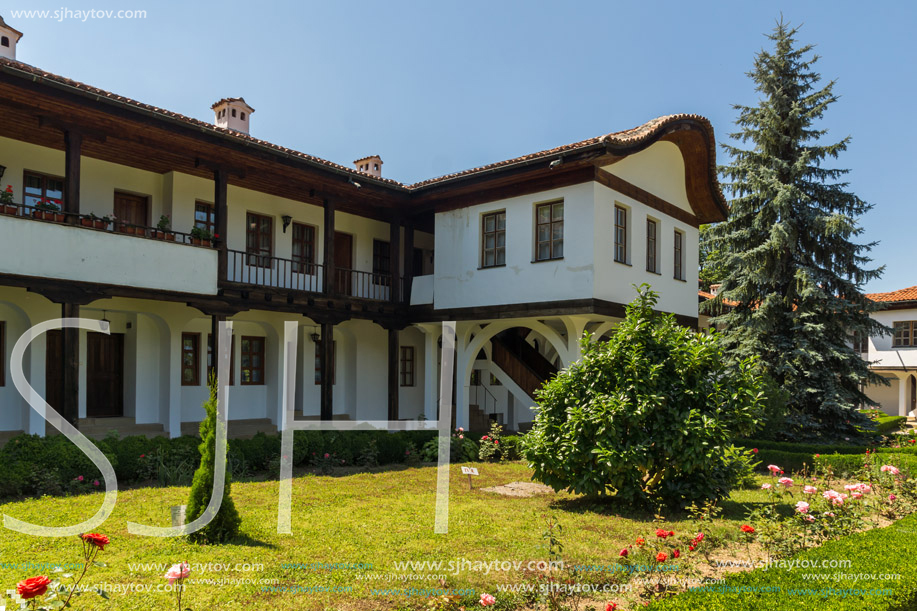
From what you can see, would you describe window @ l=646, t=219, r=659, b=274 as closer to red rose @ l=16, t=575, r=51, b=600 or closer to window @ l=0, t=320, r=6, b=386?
window @ l=0, t=320, r=6, b=386

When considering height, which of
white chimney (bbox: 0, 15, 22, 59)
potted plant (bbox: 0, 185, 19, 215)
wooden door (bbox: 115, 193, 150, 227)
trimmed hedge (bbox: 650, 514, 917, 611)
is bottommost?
trimmed hedge (bbox: 650, 514, 917, 611)

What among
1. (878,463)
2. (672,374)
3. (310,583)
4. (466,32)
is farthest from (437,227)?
(310,583)

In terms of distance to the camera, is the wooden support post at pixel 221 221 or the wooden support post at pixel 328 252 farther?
the wooden support post at pixel 328 252

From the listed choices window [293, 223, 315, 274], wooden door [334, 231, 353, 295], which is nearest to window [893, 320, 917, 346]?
wooden door [334, 231, 353, 295]

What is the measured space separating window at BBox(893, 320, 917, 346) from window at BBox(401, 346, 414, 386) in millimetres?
23632

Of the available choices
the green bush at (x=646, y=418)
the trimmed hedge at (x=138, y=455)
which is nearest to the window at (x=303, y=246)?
the trimmed hedge at (x=138, y=455)

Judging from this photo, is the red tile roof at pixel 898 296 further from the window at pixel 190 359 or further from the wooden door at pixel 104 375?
the wooden door at pixel 104 375

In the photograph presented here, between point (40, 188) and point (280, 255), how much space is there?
5.05 metres

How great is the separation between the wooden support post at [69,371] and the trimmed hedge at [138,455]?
2.00 ft

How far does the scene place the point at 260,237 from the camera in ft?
49.9

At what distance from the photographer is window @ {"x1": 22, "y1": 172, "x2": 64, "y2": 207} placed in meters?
11.8

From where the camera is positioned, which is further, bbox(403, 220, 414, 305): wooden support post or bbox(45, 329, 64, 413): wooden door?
bbox(403, 220, 414, 305): wooden support post

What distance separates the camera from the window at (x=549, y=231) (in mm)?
13438

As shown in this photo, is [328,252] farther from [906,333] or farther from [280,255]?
[906,333]
